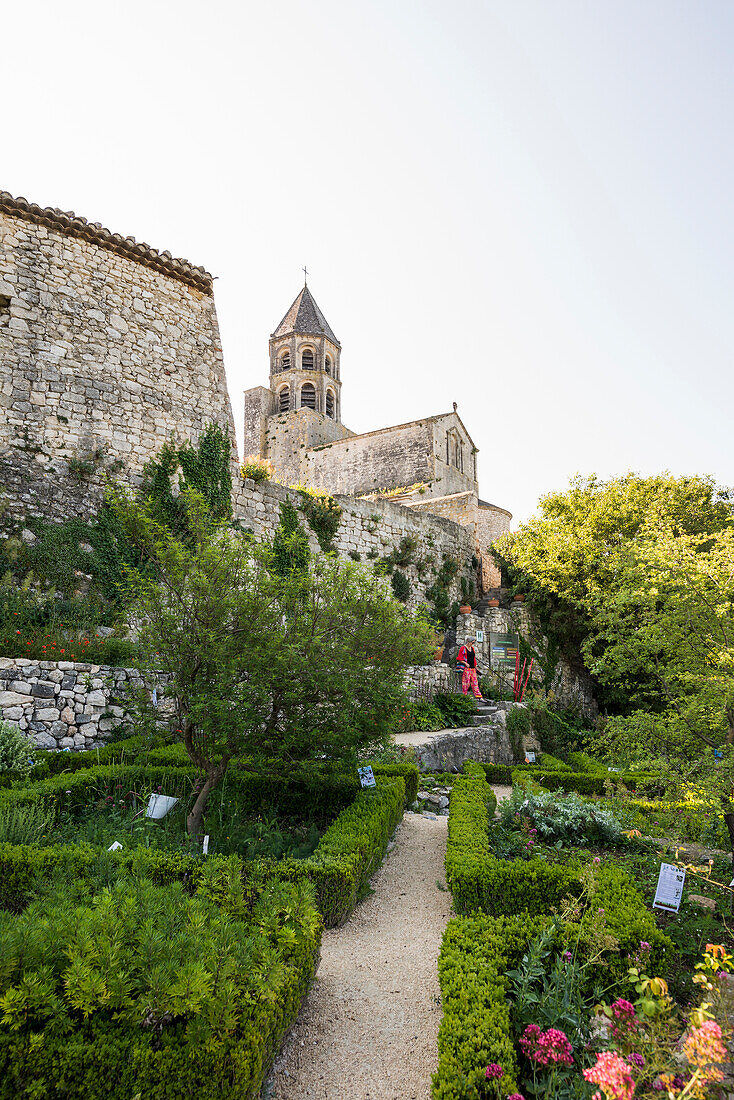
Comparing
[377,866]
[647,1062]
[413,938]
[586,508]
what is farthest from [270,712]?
[586,508]

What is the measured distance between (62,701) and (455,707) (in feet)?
26.0

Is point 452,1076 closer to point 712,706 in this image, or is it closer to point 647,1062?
point 647,1062

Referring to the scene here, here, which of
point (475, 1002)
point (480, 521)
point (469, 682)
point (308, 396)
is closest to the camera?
point (475, 1002)

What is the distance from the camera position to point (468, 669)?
553 inches

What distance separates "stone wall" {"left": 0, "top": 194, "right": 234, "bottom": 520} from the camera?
10.0 m

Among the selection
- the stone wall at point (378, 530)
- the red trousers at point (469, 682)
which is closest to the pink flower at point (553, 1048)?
the stone wall at point (378, 530)

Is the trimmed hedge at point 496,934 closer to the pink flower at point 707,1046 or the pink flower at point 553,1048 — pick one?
the pink flower at point 553,1048

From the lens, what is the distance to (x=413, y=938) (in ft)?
14.4

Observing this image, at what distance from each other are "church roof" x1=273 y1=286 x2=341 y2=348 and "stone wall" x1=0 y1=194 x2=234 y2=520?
21.3 meters

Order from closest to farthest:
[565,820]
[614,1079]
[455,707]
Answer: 1. [614,1079]
2. [565,820]
3. [455,707]

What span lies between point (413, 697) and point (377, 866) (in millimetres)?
6754

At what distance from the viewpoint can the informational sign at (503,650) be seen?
50.5ft

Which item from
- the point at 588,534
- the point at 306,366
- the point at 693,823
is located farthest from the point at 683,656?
the point at 306,366

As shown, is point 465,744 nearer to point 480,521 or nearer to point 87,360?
point 480,521
